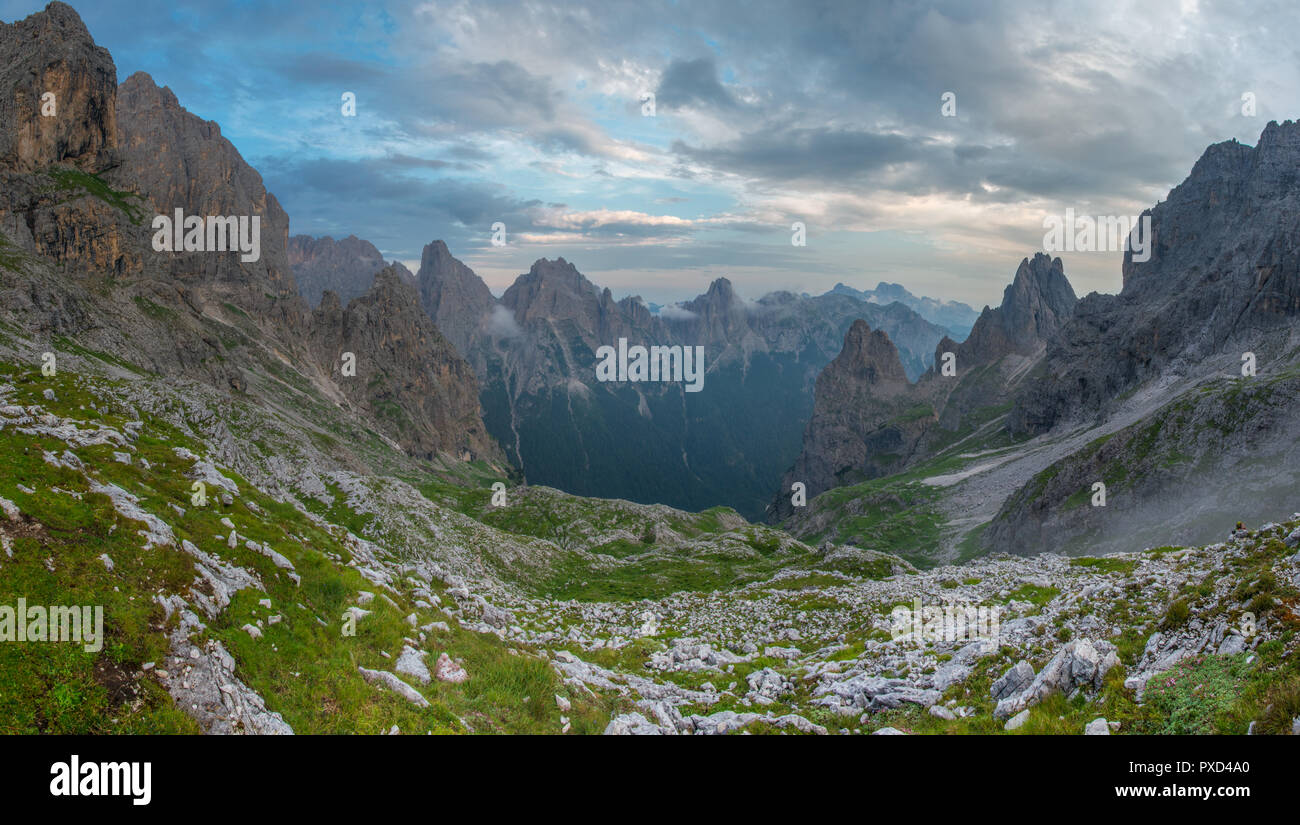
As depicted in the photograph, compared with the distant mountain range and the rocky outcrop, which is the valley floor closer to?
the distant mountain range

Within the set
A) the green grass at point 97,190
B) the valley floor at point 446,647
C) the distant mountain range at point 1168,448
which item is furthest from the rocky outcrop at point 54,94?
the distant mountain range at point 1168,448

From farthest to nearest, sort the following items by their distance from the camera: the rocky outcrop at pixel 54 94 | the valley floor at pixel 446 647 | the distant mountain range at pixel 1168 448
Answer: the rocky outcrop at pixel 54 94 < the distant mountain range at pixel 1168 448 < the valley floor at pixel 446 647

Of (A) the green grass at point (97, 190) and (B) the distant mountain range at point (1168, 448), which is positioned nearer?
(B) the distant mountain range at point (1168, 448)

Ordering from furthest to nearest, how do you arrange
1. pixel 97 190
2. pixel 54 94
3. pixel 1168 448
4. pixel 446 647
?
pixel 97 190, pixel 54 94, pixel 1168 448, pixel 446 647

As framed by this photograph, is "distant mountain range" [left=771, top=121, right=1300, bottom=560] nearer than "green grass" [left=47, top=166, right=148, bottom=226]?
Yes

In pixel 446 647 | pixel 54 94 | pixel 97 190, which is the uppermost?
pixel 54 94

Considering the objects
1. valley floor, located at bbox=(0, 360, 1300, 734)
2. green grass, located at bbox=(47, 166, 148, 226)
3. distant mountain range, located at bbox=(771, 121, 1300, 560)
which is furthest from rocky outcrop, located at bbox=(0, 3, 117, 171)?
distant mountain range, located at bbox=(771, 121, 1300, 560)

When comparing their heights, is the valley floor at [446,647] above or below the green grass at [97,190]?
below

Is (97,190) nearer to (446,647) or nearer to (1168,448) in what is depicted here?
(446,647)

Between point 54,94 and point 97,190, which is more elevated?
point 54,94

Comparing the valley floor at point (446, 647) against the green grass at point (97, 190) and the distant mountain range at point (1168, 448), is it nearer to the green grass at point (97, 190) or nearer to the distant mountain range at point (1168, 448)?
the distant mountain range at point (1168, 448)

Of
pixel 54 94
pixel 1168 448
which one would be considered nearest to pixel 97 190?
pixel 54 94
